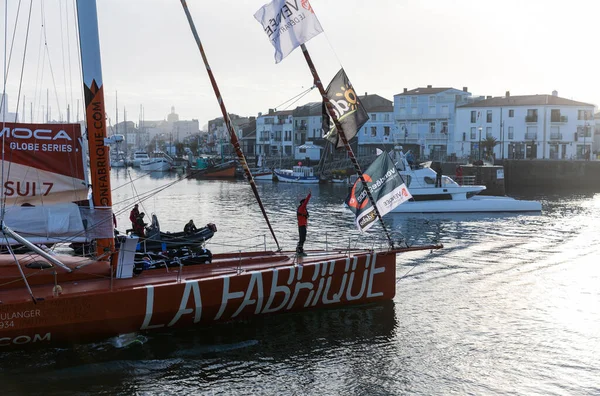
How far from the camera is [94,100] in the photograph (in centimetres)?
1438

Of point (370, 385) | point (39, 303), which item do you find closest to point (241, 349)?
point (370, 385)

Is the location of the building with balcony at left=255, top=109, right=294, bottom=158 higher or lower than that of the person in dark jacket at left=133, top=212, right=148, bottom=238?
higher

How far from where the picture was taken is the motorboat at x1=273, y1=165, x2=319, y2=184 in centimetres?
7425

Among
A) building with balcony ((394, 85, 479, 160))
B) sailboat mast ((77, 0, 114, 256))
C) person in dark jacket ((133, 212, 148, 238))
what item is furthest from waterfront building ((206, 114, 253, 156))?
sailboat mast ((77, 0, 114, 256))

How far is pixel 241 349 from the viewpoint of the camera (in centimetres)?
1469

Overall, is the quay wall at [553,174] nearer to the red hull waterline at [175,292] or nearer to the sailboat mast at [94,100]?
the red hull waterline at [175,292]

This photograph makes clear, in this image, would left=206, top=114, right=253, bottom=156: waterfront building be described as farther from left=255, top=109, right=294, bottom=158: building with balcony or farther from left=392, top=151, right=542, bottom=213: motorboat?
left=392, top=151, right=542, bottom=213: motorboat

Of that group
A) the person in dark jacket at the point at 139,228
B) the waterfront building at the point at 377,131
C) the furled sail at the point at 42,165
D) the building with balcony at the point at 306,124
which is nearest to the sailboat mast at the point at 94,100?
the furled sail at the point at 42,165

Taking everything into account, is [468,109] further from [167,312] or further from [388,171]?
[167,312]

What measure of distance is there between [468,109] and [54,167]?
254 feet

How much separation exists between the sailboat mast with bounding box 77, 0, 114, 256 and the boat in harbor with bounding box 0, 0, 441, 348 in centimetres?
2

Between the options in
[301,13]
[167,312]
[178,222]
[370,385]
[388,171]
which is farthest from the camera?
[178,222]

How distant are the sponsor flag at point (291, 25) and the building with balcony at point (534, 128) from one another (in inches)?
2606

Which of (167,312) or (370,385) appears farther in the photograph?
(167,312)
